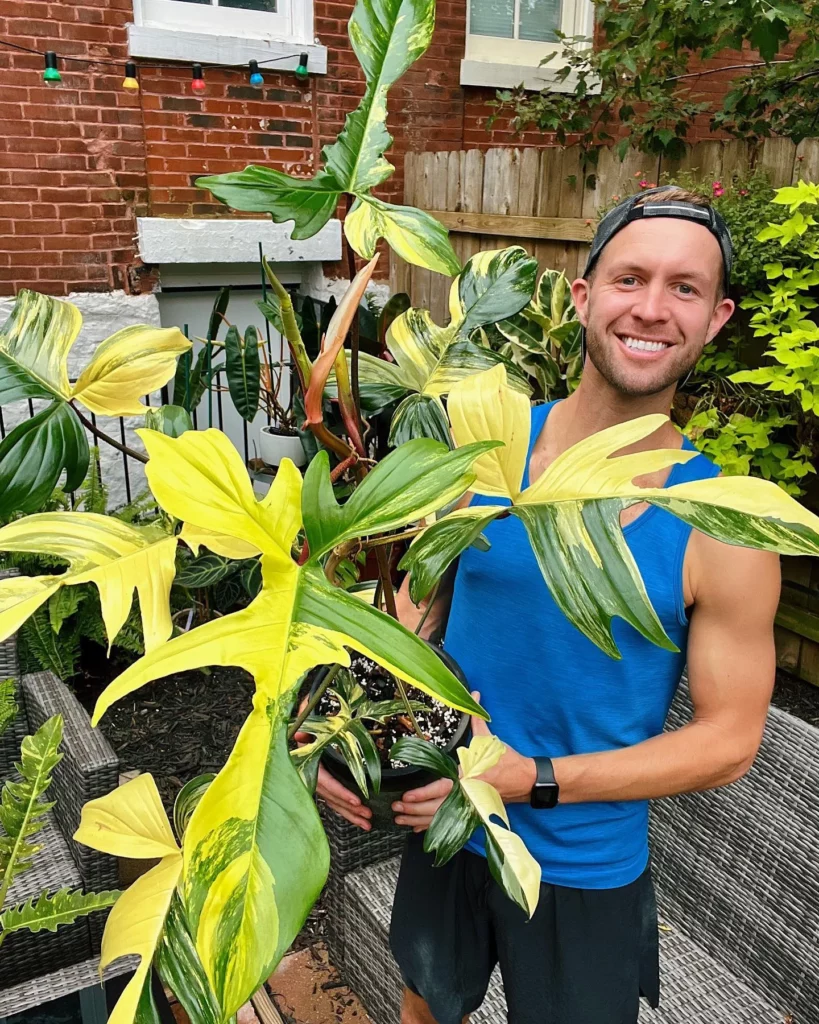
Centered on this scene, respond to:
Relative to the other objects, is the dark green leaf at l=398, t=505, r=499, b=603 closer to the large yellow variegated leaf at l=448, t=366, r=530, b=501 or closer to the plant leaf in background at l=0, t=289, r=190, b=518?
the large yellow variegated leaf at l=448, t=366, r=530, b=501

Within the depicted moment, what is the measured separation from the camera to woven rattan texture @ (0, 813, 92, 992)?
1.71 m

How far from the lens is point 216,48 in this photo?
385 cm

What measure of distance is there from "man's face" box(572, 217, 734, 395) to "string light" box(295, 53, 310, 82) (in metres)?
3.44

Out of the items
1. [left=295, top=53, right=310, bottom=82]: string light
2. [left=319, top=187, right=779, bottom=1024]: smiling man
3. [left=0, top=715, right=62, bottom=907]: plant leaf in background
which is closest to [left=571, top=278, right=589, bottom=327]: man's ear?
[left=319, top=187, right=779, bottom=1024]: smiling man

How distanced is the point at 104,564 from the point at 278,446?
2.79 m

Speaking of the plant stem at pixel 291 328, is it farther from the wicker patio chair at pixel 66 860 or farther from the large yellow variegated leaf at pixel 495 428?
the wicker patio chair at pixel 66 860

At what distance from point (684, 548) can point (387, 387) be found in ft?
→ 1.62

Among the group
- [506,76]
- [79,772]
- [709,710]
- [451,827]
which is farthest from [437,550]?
[506,76]

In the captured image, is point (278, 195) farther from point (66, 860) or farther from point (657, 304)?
point (66, 860)

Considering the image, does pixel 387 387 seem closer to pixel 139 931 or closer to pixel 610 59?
pixel 139 931

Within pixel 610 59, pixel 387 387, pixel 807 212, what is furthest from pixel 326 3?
pixel 387 387

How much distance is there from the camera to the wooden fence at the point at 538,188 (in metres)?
2.88

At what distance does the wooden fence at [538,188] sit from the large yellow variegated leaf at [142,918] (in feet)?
9.25

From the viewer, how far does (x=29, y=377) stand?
A: 41.1 inches
